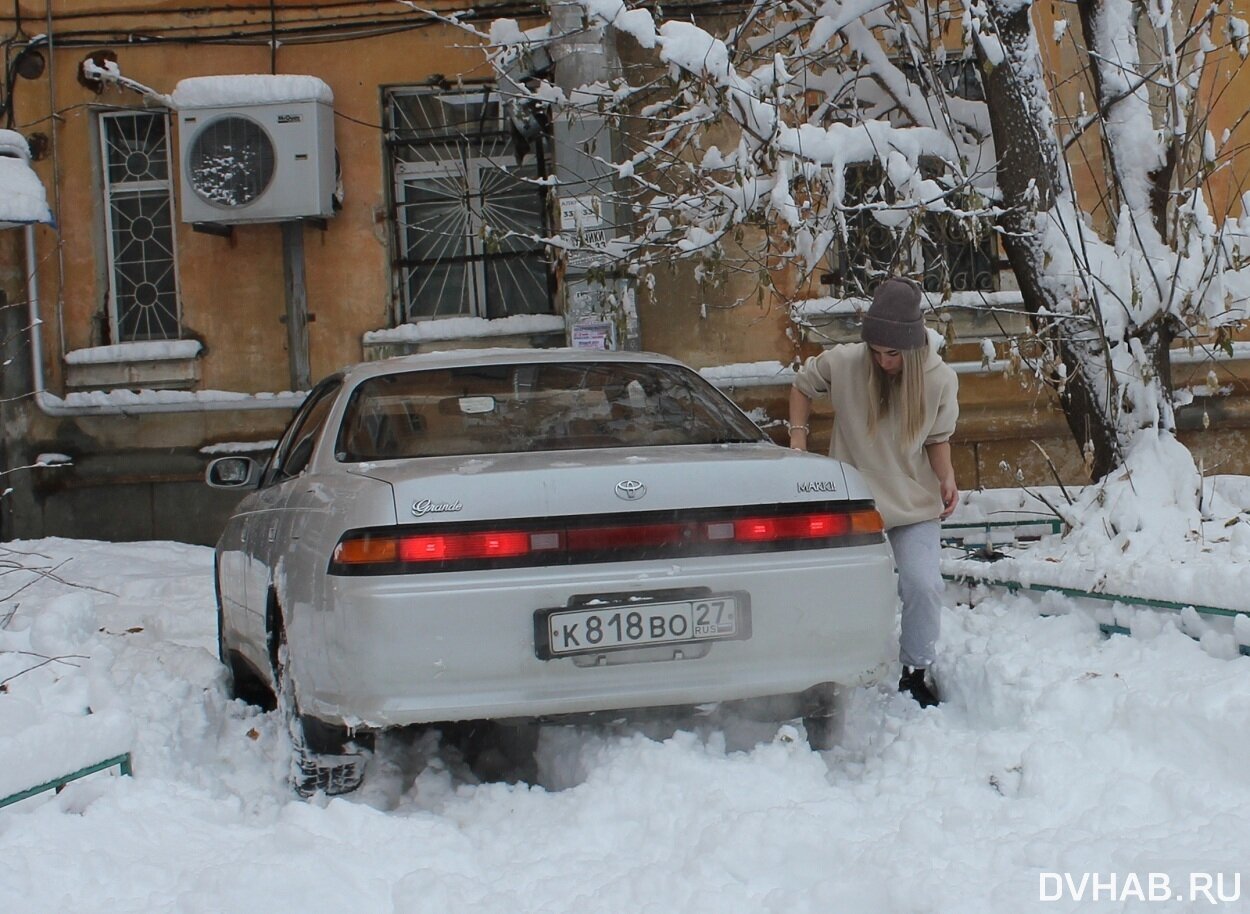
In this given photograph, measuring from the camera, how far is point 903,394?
4.60 m

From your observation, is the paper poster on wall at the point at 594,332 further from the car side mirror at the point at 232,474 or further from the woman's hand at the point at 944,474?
the woman's hand at the point at 944,474

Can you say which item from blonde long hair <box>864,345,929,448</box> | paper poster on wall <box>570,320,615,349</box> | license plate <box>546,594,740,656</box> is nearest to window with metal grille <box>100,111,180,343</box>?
paper poster on wall <box>570,320,615,349</box>

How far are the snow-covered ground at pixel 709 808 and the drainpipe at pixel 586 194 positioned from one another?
4238mm

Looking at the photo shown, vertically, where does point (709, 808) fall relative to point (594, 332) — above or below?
below

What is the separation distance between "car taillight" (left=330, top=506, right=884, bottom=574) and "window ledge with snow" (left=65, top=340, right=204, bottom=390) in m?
7.38

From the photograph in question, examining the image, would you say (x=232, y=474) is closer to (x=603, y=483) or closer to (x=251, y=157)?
(x=603, y=483)

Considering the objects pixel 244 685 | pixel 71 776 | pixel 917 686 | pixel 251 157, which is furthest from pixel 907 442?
pixel 251 157

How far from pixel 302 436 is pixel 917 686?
233cm

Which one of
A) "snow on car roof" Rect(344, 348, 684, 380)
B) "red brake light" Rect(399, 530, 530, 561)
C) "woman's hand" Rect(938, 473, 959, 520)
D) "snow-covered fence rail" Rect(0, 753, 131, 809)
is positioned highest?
"snow on car roof" Rect(344, 348, 684, 380)

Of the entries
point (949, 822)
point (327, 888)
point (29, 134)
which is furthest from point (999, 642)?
point (29, 134)

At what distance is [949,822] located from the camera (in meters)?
3.26

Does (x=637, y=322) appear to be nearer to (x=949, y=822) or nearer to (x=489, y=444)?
(x=489, y=444)

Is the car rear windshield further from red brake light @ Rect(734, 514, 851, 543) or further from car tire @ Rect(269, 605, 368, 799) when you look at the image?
car tire @ Rect(269, 605, 368, 799)

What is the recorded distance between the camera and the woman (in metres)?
4.55
